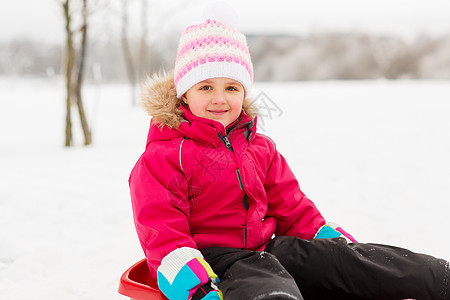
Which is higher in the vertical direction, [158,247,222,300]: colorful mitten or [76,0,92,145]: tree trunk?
[76,0,92,145]: tree trunk

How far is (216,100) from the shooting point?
5.41 feet

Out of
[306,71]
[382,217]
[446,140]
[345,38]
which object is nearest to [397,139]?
[446,140]

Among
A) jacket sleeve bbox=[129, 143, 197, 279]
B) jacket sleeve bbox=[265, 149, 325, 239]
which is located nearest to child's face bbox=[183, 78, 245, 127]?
jacket sleeve bbox=[129, 143, 197, 279]

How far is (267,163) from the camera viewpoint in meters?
1.82

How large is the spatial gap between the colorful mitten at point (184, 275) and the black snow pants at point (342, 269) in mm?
54

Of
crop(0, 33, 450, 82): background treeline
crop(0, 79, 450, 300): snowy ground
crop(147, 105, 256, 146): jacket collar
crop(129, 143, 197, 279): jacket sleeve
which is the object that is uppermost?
crop(0, 33, 450, 82): background treeline

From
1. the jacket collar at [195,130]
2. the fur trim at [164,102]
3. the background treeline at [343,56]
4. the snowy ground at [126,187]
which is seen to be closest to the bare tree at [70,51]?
the snowy ground at [126,187]

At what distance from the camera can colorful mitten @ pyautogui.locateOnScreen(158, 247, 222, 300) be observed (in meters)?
Result: 1.32

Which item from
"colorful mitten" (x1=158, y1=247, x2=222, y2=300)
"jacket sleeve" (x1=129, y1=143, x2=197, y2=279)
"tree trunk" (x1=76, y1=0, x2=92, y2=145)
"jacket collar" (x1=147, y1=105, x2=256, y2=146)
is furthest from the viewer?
"tree trunk" (x1=76, y1=0, x2=92, y2=145)

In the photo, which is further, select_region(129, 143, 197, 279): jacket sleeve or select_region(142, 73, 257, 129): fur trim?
select_region(142, 73, 257, 129): fur trim

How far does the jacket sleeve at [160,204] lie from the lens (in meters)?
1.44

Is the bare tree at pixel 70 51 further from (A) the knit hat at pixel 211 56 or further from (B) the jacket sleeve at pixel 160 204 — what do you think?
(B) the jacket sleeve at pixel 160 204

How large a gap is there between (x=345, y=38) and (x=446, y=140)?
55.7 ft

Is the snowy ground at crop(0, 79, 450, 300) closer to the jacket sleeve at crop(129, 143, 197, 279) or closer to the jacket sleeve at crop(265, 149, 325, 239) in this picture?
the jacket sleeve at crop(265, 149, 325, 239)
